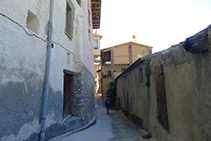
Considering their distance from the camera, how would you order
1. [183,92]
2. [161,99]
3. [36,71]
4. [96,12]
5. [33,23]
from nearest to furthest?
[183,92] → [36,71] → [33,23] → [161,99] → [96,12]

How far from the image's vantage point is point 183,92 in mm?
3451

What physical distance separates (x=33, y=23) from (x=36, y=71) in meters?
1.34

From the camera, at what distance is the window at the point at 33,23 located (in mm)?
4227

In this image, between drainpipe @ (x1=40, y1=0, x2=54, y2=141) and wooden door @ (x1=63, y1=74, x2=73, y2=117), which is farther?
wooden door @ (x1=63, y1=74, x2=73, y2=117)

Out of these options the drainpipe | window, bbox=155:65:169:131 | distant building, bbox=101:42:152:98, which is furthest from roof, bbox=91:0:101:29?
window, bbox=155:65:169:131

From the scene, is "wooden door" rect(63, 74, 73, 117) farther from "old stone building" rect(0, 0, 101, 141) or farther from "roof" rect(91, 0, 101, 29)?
"roof" rect(91, 0, 101, 29)

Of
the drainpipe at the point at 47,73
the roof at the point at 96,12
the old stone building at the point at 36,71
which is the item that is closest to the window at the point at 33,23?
the old stone building at the point at 36,71

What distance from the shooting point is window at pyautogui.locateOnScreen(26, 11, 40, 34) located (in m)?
4.23

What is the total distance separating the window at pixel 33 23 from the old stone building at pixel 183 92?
367 centimetres

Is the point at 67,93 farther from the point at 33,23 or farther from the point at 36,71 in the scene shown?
the point at 33,23

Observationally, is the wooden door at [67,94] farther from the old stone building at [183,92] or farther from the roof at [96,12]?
the roof at [96,12]

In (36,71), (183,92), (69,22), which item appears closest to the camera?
(183,92)

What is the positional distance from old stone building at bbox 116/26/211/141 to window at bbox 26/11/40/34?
12.0ft

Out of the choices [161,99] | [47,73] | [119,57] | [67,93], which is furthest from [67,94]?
[119,57]
